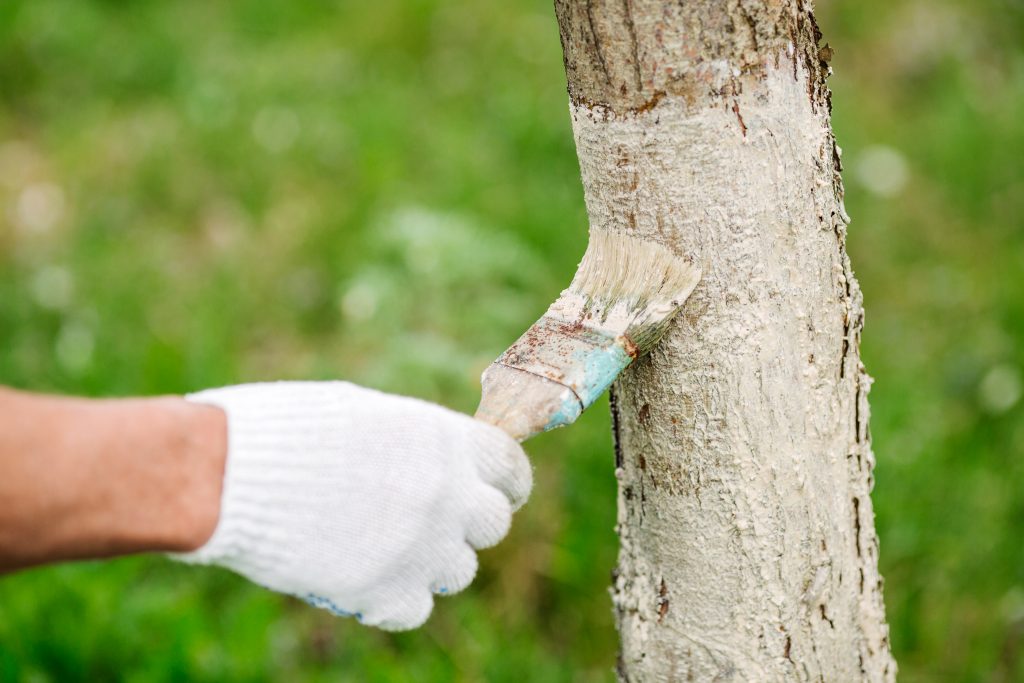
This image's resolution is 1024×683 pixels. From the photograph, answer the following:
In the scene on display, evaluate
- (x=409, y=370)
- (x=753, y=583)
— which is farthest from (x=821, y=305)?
(x=409, y=370)

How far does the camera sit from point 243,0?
4.33m

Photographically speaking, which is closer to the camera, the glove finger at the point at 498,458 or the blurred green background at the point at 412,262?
the glove finger at the point at 498,458

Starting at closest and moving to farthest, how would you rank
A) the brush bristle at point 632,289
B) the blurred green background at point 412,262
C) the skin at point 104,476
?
the skin at point 104,476
the brush bristle at point 632,289
the blurred green background at point 412,262

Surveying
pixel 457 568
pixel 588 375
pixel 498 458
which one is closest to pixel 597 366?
pixel 588 375

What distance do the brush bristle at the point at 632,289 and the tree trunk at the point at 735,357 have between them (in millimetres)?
20

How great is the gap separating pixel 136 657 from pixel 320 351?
117cm

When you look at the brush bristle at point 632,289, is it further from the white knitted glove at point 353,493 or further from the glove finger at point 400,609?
the glove finger at point 400,609

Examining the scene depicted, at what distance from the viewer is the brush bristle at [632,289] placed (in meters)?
1.00

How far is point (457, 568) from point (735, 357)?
0.40m

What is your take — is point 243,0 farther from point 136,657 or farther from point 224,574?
point 136,657

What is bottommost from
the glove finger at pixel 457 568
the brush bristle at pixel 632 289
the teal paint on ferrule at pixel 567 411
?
the glove finger at pixel 457 568

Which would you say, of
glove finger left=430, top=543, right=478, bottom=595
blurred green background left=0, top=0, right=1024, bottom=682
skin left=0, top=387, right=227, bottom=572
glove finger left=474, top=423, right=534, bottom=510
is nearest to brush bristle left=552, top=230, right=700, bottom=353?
glove finger left=474, top=423, right=534, bottom=510

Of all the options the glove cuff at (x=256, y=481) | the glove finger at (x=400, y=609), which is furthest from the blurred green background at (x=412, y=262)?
the glove cuff at (x=256, y=481)

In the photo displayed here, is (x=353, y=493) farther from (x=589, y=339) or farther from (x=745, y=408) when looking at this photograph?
(x=745, y=408)
